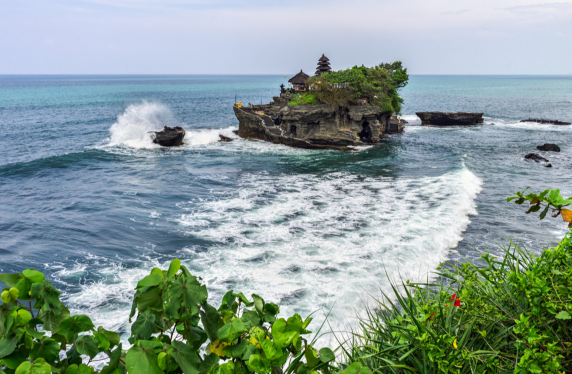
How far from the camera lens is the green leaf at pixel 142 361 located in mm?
2543

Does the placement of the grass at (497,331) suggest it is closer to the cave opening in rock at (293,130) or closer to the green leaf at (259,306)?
the green leaf at (259,306)

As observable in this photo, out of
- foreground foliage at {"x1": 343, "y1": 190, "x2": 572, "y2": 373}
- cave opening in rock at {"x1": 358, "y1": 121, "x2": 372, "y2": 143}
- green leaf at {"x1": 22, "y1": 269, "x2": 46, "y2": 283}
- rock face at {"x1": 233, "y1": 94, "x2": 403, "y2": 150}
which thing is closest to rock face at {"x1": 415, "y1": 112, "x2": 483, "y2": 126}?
rock face at {"x1": 233, "y1": 94, "x2": 403, "y2": 150}

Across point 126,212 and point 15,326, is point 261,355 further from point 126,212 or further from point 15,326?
point 126,212

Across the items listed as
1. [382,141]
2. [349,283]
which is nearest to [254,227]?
[349,283]

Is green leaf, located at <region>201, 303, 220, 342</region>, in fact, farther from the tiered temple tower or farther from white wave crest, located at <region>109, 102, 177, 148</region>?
the tiered temple tower

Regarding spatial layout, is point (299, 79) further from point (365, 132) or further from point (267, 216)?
point (267, 216)

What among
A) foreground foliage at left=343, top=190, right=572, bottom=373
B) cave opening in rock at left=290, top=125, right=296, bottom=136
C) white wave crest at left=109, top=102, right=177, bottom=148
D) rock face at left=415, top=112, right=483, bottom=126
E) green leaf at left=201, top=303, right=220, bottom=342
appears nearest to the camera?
green leaf at left=201, top=303, right=220, bottom=342

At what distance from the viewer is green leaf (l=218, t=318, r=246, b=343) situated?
282 cm

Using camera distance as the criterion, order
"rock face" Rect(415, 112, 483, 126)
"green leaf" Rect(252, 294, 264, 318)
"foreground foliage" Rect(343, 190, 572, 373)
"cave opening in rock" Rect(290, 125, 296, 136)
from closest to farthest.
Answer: "green leaf" Rect(252, 294, 264, 318), "foreground foliage" Rect(343, 190, 572, 373), "cave opening in rock" Rect(290, 125, 296, 136), "rock face" Rect(415, 112, 483, 126)

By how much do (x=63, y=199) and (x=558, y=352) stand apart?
96.0 feet

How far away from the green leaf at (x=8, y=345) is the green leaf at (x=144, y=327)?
805mm

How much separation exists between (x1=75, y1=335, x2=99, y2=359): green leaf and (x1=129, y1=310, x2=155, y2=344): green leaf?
0.31 meters

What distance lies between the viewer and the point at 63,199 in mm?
26312

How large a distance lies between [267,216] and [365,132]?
1235 inches
